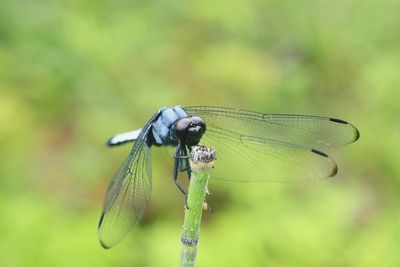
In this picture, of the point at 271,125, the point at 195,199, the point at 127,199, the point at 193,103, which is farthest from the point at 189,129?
the point at 193,103

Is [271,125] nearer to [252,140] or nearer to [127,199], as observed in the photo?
[252,140]

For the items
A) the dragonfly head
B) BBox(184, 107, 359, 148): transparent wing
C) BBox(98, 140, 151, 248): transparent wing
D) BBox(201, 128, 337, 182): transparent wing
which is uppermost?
BBox(184, 107, 359, 148): transparent wing

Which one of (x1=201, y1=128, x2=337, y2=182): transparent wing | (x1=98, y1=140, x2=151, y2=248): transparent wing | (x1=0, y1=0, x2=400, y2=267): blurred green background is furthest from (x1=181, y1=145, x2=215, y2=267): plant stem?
(x1=0, y1=0, x2=400, y2=267): blurred green background

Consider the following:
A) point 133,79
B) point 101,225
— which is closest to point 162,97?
point 133,79

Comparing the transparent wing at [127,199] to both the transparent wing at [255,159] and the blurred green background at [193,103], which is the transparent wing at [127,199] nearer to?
the transparent wing at [255,159]

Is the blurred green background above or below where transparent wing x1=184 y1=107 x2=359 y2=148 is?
above

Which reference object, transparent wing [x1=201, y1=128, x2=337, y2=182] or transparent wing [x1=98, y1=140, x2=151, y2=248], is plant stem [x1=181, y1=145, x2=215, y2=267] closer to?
transparent wing [x1=98, y1=140, x2=151, y2=248]
